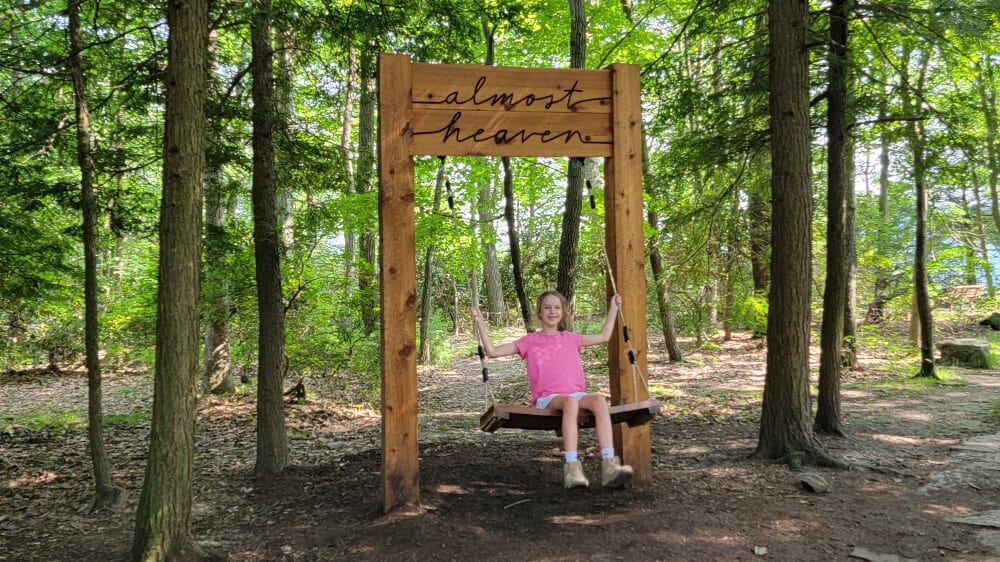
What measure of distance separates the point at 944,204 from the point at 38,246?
2064 cm

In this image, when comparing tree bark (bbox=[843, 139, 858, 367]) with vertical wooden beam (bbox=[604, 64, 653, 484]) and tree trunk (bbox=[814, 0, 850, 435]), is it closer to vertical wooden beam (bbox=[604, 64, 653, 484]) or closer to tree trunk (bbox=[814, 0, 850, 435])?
tree trunk (bbox=[814, 0, 850, 435])

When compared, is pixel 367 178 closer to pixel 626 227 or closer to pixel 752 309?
pixel 626 227

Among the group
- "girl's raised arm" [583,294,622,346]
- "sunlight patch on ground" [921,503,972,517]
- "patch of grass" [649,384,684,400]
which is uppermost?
"girl's raised arm" [583,294,622,346]

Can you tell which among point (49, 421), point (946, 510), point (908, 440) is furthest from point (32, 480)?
point (908, 440)

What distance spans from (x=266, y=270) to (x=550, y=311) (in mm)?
2613

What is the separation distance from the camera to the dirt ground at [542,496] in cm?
333

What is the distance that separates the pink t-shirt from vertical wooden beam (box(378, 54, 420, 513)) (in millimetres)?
921

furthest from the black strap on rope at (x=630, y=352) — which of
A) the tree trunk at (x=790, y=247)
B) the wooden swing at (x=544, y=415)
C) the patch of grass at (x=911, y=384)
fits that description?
the patch of grass at (x=911, y=384)

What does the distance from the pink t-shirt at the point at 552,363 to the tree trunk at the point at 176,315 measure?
227 cm

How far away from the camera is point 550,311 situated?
14.8 ft

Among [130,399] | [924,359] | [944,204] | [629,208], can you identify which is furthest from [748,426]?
[944,204]

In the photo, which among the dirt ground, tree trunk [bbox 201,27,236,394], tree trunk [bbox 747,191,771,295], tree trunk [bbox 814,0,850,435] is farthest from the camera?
tree trunk [bbox 747,191,771,295]

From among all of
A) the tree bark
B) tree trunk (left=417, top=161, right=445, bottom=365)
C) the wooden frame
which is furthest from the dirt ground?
tree trunk (left=417, top=161, right=445, bottom=365)

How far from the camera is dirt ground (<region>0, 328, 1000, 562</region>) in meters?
3.33
